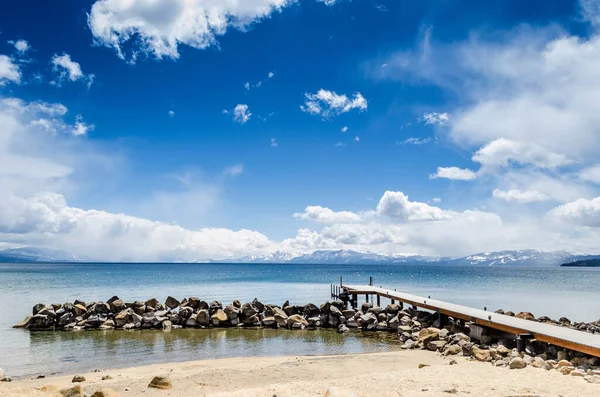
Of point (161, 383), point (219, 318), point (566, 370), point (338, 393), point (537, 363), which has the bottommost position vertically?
point (219, 318)

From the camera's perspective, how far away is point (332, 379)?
1402 centimetres

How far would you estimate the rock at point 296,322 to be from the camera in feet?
92.2

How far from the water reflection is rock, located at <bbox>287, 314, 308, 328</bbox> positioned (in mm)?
1130

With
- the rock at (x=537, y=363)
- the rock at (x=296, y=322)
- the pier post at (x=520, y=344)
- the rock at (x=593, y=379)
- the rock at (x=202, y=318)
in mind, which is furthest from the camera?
the rock at (x=202, y=318)

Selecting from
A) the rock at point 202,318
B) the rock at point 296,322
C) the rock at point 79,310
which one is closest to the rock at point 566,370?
the rock at point 296,322

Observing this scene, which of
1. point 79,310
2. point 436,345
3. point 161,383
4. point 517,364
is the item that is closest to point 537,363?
point 517,364

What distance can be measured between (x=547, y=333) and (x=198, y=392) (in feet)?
43.9

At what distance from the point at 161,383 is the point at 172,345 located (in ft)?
30.9

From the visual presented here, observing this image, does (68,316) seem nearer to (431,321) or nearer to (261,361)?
(261,361)

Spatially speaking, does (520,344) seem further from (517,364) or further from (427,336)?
(427,336)

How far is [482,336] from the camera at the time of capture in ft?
68.5

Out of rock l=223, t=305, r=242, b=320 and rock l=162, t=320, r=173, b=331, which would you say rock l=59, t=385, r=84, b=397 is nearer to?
rock l=162, t=320, r=173, b=331

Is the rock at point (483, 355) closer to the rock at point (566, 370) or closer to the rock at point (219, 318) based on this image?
the rock at point (566, 370)

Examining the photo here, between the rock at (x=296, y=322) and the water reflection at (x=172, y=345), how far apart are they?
1.13 m
